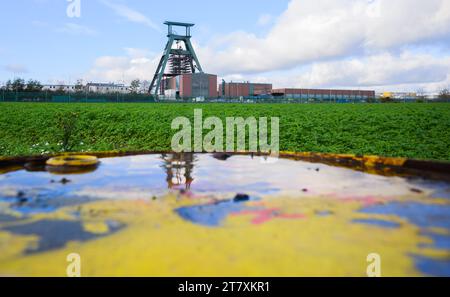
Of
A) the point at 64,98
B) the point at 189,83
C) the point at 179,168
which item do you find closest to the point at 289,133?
the point at 179,168

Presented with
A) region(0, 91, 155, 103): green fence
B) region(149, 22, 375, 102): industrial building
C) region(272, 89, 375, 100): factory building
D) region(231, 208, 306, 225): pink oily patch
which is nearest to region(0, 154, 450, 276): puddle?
region(231, 208, 306, 225): pink oily patch

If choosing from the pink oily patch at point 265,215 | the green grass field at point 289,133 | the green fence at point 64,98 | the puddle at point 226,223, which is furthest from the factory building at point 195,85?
the pink oily patch at point 265,215

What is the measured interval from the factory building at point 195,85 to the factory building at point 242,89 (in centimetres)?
478

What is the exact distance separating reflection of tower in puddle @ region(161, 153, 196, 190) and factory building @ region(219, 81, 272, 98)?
50772 millimetres

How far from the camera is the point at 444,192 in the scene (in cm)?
222

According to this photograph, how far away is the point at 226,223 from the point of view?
5.54 ft

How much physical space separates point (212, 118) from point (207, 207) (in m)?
12.7

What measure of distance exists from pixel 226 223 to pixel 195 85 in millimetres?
47006

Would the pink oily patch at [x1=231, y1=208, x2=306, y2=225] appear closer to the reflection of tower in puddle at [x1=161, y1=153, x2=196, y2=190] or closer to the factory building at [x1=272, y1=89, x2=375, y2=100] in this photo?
the reflection of tower in puddle at [x1=161, y1=153, x2=196, y2=190]

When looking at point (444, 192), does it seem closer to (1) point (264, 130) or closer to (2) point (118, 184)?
(2) point (118, 184)

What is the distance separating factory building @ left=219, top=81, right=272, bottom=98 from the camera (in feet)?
184

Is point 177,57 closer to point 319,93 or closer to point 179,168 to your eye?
point 319,93

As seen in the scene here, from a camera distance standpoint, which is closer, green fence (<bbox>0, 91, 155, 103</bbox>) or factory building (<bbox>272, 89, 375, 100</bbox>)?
green fence (<bbox>0, 91, 155, 103</bbox>)
